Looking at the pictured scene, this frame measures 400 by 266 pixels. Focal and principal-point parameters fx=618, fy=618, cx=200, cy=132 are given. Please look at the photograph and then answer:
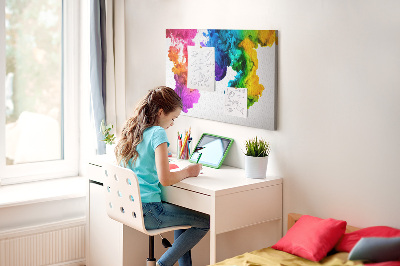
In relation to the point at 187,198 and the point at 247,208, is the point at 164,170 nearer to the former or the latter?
the point at 187,198

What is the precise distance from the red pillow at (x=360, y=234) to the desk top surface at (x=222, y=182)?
1.72 ft

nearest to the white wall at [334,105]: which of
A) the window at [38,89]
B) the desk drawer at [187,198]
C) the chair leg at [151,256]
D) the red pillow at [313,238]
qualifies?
the red pillow at [313,238]

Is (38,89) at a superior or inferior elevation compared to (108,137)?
superior

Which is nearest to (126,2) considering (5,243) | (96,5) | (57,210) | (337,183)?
(96,5)

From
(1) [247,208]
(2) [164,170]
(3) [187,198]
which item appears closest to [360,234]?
(1) [247,208]

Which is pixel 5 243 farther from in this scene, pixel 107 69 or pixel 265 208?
pixel 265 208

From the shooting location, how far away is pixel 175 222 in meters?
3.13

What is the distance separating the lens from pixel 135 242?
3.50 metres

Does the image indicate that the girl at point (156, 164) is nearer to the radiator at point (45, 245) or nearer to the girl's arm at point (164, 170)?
the girl's arm at point (164, 170)

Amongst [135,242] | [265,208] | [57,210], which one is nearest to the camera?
[265,208]

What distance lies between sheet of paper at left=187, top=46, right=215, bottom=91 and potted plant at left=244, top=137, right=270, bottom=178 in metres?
0.51

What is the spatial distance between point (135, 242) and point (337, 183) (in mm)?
1241

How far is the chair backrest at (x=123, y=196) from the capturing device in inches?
117

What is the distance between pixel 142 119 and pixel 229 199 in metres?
0.62
